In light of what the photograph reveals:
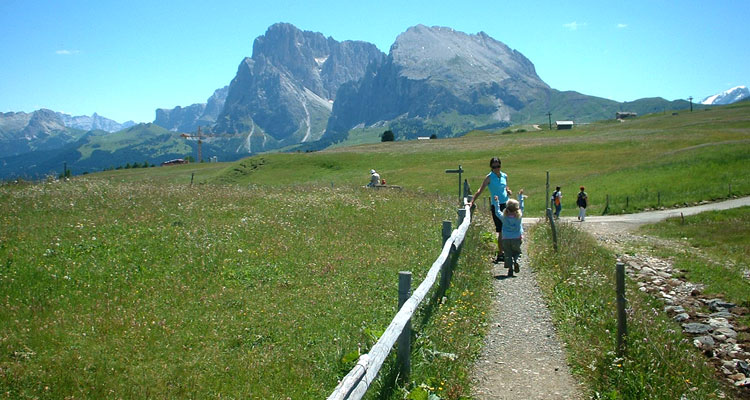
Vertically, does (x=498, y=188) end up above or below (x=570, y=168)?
above

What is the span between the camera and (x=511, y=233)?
14.8m

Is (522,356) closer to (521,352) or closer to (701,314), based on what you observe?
(521,352)

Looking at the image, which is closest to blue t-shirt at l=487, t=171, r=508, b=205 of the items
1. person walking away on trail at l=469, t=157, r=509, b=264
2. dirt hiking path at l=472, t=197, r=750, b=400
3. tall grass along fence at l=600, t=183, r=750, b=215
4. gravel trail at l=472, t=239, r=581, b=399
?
person walking away on trail at l=469, t=157, r=509, b=264

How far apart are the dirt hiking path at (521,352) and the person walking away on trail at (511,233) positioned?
464 millimetres

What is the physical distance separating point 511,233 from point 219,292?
25.0ft

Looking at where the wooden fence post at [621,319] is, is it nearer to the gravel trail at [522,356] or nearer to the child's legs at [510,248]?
the gravel trail at [522,356]

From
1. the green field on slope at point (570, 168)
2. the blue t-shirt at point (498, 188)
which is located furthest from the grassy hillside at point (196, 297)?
the green field on slope at point (570, 168)

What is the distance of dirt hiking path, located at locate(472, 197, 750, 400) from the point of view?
8289mm

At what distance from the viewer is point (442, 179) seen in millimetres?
64625

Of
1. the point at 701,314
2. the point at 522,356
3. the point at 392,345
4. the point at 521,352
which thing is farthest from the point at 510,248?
the point at 392,345

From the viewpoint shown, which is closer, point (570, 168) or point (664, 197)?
point (664, 197)

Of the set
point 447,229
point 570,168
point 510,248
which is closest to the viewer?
point 447,229

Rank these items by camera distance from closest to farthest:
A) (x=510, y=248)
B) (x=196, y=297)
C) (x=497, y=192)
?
1. (x=196, y=297)
2. (x=510, y=248)
3. (x=497, y=192)

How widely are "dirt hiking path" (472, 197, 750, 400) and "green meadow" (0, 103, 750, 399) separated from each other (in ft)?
1.02
